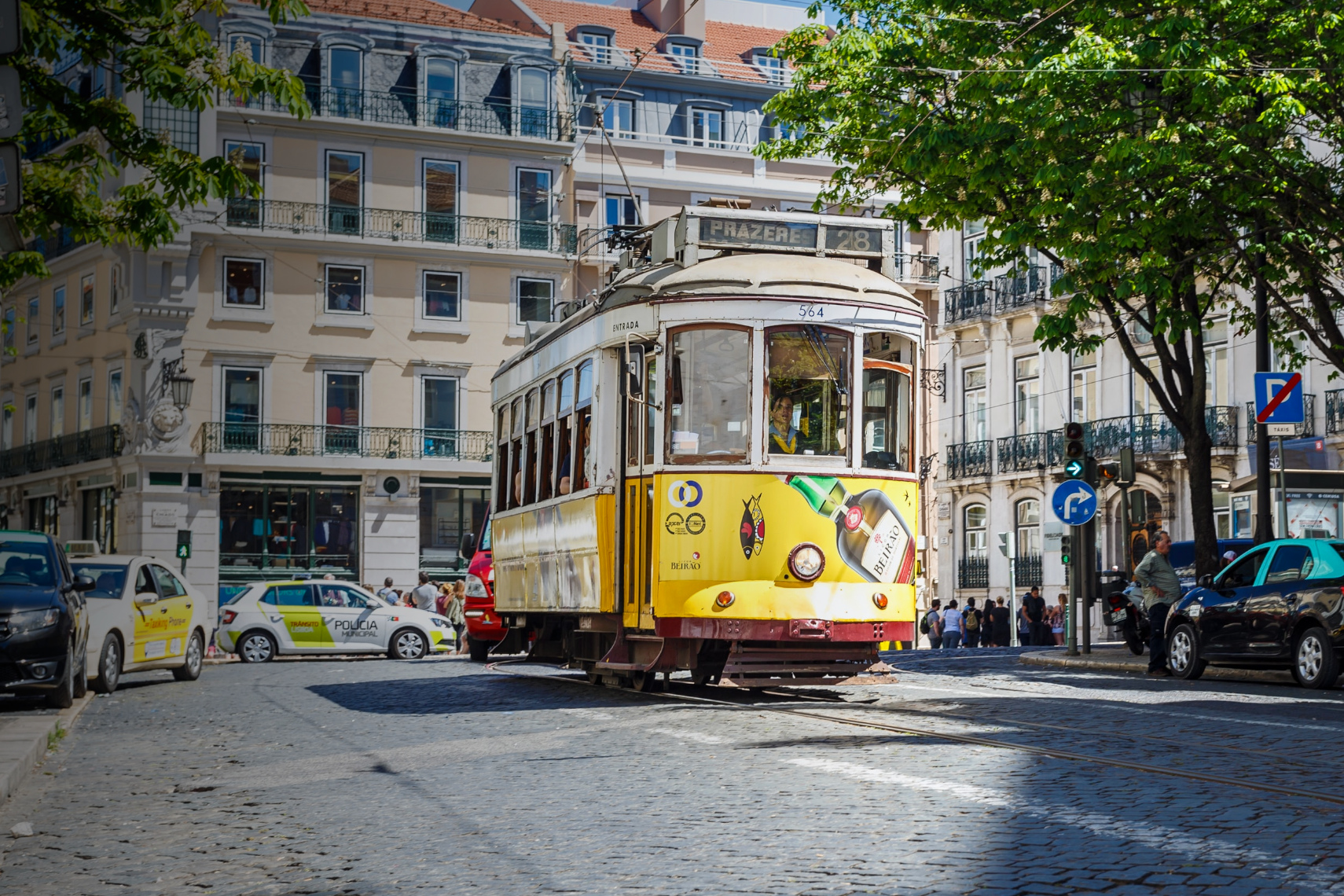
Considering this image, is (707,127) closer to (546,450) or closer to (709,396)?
(546,450)

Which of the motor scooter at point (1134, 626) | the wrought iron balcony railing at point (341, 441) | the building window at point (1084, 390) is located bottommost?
the motor scooter at point (1134, 626)

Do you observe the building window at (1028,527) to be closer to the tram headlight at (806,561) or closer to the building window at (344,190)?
the building window at (344,190)

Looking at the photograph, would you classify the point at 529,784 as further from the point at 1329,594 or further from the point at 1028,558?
the point at 1028,558

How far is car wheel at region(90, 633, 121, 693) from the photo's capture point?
20344 mm

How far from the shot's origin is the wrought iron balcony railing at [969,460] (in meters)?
49.7

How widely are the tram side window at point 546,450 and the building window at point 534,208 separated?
3310 centimetres

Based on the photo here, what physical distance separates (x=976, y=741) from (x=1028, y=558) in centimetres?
3716

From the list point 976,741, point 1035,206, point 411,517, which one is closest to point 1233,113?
point 1035,206

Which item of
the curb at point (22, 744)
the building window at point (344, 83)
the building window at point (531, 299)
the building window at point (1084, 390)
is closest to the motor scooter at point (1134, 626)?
the curb at point (22, 744)

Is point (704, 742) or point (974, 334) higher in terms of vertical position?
point (974, 334)

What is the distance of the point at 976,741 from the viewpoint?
11.5 meters

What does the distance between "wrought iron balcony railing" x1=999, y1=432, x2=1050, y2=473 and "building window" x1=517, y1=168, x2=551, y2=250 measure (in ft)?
45.9

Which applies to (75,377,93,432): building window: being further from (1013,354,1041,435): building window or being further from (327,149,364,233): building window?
(1013,354,1041,435): building window

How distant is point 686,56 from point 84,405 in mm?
20749
